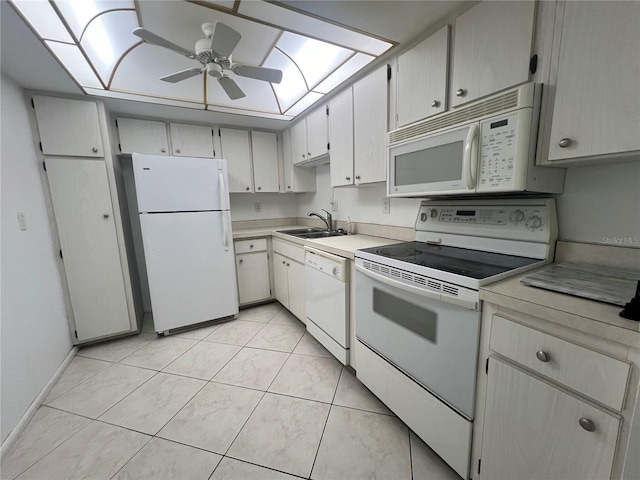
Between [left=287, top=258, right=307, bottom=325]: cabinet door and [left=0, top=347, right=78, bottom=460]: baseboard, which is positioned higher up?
[left=287, top=258, right=307, bottom=325]: cabinet door

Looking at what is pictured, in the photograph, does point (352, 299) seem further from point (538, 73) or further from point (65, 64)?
point (65, 64)

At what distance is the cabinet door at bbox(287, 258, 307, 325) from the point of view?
7.62ft

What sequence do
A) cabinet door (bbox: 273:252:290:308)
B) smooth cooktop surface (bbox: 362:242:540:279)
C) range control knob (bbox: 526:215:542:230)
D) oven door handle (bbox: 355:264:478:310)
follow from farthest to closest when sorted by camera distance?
cabinet door (bbox: 273:252:290:308) → range control knob (bbox: 526:215:542:230) → smooth cooktop surface (bbox: 362:242:540:279) → oven door handle (bbox: 355:264:478:310)

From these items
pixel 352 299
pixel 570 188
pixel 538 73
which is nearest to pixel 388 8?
pixel 538 73

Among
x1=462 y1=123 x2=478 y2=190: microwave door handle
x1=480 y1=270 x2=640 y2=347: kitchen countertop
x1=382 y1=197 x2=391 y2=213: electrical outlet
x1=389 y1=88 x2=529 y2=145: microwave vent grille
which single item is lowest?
x1=480 y1=270 x2=640 y2=347: kitchen countertop

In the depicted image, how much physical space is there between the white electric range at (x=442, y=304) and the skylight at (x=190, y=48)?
4.11 feet

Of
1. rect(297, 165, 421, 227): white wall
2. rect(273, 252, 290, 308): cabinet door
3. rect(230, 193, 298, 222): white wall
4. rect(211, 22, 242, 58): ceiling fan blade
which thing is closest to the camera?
rect(211, 22, 242, 58): ceiling fan blade

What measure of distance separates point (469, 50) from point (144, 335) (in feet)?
10.8

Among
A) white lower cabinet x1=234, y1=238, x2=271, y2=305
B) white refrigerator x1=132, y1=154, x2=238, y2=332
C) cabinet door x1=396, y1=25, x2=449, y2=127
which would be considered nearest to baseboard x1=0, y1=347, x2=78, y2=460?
white refrigerator x1=132, y1=154, x2=238, y2=332

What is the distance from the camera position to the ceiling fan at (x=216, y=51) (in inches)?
50.8

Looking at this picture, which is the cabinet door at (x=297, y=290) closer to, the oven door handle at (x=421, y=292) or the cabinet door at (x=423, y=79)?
the oven door handle at (x=421, y=292)

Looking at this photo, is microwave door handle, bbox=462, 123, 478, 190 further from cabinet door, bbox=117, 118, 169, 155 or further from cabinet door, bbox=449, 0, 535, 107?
cabinet door, bbox=117, 118, 169, 155

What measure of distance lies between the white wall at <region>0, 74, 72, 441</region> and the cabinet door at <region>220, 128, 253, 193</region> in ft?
4.99

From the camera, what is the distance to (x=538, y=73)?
38.9 inches
